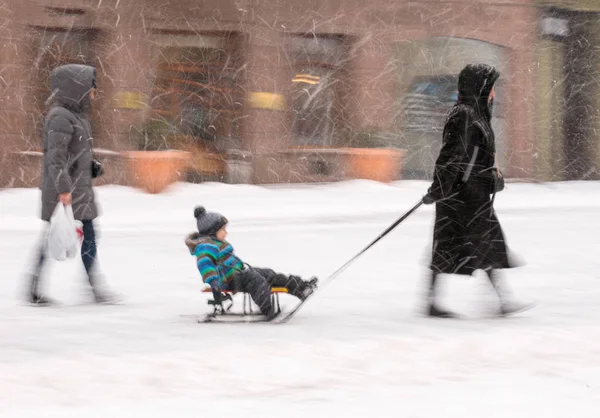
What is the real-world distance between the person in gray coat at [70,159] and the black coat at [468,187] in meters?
2.32

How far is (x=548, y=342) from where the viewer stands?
7.38 metres

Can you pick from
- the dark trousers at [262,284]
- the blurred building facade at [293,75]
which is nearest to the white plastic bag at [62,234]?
the dark trousers at [262,284]

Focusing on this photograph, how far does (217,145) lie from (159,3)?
8.21ft

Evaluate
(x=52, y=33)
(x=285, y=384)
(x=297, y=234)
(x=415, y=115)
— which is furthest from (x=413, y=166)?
(x=285, y=384)

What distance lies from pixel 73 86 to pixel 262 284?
1963 millimetres

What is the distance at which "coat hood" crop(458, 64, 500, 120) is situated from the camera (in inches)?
320

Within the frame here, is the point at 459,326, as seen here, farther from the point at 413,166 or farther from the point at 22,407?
the point at 413,166

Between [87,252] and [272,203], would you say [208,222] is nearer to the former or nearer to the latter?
[87,252]

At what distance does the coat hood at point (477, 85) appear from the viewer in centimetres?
812

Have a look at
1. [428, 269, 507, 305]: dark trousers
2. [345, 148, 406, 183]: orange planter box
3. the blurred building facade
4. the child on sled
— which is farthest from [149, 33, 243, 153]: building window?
the child on sled

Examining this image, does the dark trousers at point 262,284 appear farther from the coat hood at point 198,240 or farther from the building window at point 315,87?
the building window at point 315,87

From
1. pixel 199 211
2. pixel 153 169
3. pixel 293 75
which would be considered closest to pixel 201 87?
pixel 293 75

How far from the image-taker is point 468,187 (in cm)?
819

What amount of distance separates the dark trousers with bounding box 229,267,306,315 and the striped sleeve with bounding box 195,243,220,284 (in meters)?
0.14
